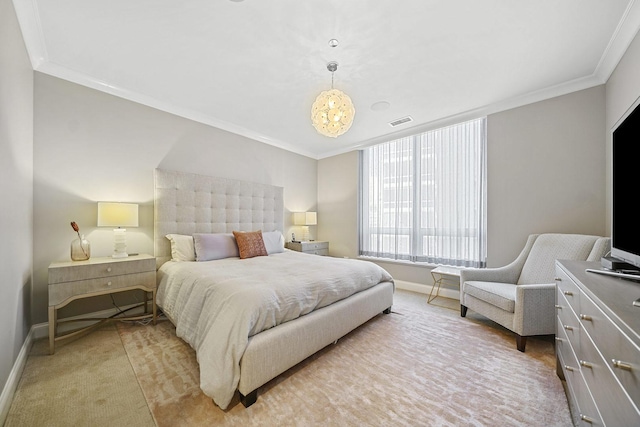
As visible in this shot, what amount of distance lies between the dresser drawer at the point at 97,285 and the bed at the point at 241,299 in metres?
0.18

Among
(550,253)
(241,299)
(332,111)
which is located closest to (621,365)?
(241,299)

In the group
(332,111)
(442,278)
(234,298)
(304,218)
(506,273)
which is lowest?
(442,278)

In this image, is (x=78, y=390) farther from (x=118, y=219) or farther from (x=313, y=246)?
(x=313, y=246)

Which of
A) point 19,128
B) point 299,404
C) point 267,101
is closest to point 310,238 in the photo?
point 267,101

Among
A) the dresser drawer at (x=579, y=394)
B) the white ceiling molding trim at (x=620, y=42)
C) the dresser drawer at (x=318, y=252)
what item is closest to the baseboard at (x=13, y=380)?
the dresser drawer at (x=579, y=394)

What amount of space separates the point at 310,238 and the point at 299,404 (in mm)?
3722

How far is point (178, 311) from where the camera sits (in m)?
2.16

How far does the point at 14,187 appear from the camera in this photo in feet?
5.74

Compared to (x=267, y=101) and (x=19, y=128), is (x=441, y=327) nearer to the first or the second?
(x=267, y=101)

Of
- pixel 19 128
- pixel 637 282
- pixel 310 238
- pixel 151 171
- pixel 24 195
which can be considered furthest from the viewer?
pixel 310 238

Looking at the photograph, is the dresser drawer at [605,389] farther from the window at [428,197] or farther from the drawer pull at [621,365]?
the window at [428,197]

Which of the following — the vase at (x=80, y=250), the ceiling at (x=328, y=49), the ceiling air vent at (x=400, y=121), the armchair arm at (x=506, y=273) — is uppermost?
the ceiling at (x=328, y=49)

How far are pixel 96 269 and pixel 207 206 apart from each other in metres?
1.47

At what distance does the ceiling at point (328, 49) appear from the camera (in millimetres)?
1732
